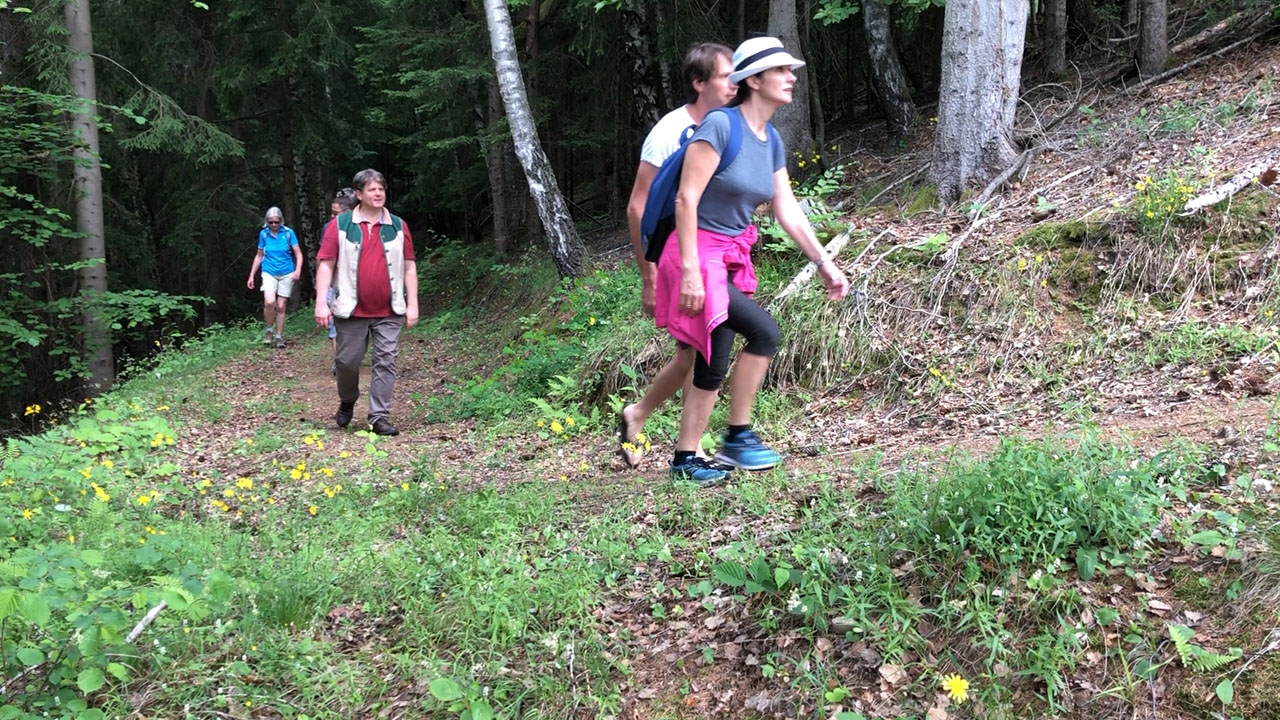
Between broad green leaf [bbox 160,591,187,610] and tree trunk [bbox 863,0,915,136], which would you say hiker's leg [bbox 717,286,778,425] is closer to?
broad green leaf [bbox 160,591,187,610]

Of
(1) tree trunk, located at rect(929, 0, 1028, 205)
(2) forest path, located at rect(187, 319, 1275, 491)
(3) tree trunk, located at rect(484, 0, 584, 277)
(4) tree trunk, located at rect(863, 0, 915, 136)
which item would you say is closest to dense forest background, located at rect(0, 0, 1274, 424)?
(4) tree trunk, located at rect(863, 0, 915, 136)

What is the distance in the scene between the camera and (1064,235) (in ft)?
19.7

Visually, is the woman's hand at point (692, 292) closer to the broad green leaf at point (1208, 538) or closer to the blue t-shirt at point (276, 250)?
the broad green leaf at point (1208, 538)

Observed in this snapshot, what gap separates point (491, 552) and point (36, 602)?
163 centimetres

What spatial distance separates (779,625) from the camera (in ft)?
9.52

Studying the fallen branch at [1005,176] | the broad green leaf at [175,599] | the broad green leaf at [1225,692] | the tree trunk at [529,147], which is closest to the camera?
the broad green leaf at [1225,692]

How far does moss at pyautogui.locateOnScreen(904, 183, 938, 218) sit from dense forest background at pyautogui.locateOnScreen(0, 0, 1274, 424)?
244 centimetres

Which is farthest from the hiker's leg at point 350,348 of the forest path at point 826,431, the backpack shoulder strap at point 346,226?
the backpack shoulder strap at point 346,226

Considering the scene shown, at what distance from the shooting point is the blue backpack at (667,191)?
3.59 meters

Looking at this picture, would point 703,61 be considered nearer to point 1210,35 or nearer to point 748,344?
point 748,344

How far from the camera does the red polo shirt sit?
6.67m

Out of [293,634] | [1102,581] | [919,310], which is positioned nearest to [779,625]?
[1102,581]

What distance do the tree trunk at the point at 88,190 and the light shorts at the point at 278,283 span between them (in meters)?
2.14

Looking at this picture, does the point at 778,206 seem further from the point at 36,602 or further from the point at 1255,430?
the point at 36,602
